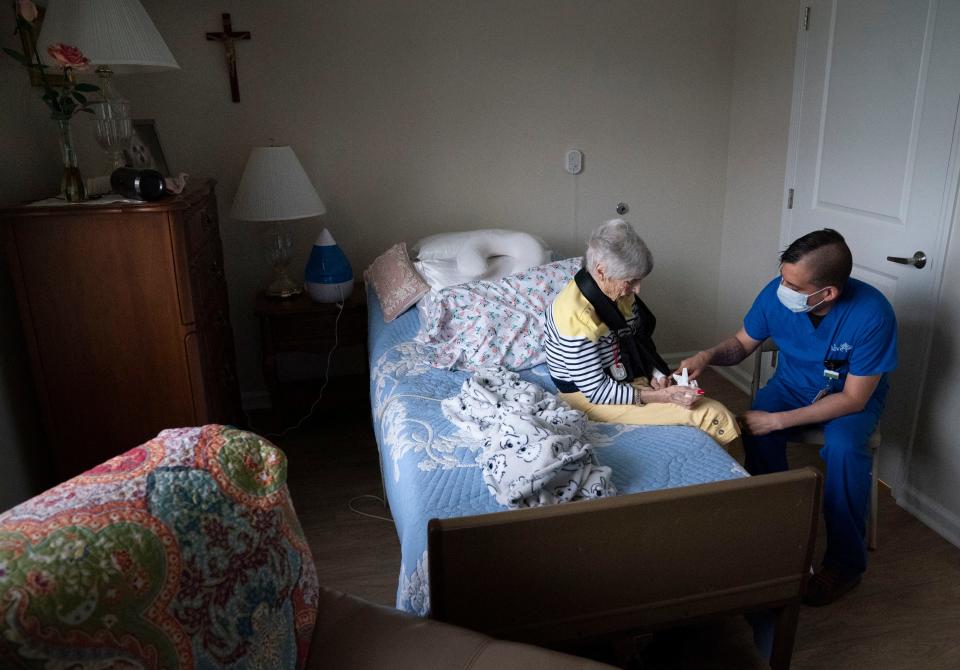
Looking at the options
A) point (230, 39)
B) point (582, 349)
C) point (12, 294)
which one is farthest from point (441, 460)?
point (230, 39)

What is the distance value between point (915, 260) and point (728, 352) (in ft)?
2.28

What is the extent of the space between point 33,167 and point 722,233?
2.98 metres

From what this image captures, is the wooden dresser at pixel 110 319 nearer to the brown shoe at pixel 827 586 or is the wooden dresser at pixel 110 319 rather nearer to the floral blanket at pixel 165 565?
the floral blanket at pixel 165 565

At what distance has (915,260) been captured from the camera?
2.34 m

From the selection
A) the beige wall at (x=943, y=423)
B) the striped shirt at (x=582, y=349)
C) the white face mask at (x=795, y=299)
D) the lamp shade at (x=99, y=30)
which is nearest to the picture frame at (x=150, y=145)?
the lamp shade at (x=99, y=30)

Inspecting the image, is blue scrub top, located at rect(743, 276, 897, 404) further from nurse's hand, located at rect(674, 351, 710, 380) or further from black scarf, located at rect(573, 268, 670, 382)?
black scarf, located at rect(573, 268, 670, 382)

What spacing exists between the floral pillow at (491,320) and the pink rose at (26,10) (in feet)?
4.71

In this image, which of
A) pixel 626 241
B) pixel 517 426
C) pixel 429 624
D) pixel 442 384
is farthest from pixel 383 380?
pixel 429 624

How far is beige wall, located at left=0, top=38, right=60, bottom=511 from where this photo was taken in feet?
6.56

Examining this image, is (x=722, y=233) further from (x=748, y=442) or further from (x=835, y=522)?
(x=835, y=522)

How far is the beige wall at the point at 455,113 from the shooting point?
291 centimetres

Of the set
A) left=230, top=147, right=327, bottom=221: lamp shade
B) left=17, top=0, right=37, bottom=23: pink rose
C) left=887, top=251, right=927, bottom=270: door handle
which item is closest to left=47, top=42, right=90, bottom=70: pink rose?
left=17, top=0, right=37, bottom=23: pink rose

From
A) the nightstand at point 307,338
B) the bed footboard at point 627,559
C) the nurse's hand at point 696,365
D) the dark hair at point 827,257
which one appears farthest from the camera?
the nightstand at point 307,338

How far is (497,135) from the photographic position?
3.21 meters
